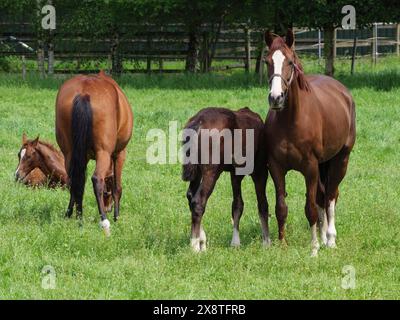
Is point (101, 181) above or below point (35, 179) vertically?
above

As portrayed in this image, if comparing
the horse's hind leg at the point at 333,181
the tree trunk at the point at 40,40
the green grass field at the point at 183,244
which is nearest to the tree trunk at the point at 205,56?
the tree trunk at the point at 40,40

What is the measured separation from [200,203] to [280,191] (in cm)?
82

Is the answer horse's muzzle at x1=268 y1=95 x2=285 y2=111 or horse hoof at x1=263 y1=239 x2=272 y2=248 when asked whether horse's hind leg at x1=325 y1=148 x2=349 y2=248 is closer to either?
horse hoof at x1=263 y1=239 x2=272 y2=248

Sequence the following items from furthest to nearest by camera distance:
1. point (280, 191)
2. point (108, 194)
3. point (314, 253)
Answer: point (108, 194), point (280, 191), point (314, 253)

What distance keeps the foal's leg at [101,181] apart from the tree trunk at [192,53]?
72.6 ft

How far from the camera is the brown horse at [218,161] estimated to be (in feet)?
28.1

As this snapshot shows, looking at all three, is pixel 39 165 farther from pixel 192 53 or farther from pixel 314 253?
pixel 192 53

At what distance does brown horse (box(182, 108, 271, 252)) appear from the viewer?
8.58 m

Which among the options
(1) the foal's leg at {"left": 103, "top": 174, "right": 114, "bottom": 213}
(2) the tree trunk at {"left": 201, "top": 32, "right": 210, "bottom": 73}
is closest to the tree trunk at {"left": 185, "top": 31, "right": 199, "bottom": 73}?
Answer: (2) the tree trunk at {"left": 201, "top": 32, "right": 210, "bottom": 73}

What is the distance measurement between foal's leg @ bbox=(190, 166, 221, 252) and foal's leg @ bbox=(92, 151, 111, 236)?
119cm

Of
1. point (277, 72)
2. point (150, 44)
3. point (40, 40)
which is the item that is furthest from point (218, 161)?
point (150, 44)

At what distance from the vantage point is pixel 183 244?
351 inches
